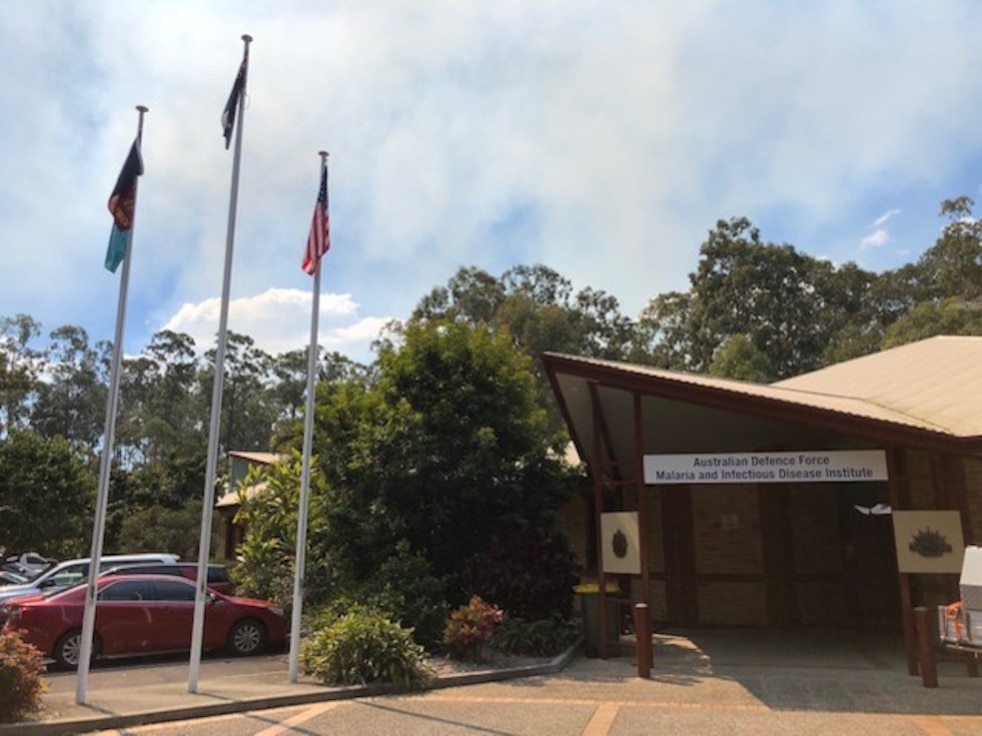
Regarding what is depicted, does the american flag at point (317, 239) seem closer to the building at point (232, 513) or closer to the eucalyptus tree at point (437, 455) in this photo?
the eucalyptus tree at point (437, 455)

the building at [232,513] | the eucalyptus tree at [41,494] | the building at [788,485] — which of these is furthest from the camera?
the building at [232,513]

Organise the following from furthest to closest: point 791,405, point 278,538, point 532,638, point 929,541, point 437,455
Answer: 1. point 278,538
2. point 437,455
3. point 532,638
4. point 791,405
5. point 929,541

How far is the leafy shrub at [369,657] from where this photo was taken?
9.61 m

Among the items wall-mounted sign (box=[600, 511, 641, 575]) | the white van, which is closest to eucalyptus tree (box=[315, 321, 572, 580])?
wall-mounted sign (box=[600, 511, 641, 575])

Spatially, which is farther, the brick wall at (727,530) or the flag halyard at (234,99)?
the brick wall at (727,530)

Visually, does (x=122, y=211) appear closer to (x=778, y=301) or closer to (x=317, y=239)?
(x=317, y=239)

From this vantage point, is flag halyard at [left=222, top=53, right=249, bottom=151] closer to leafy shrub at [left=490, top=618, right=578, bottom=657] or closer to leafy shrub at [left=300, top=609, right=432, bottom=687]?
leafy shrub at [left=300, top=609, right=432, bottom=687]

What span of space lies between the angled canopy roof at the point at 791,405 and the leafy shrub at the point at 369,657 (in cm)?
402

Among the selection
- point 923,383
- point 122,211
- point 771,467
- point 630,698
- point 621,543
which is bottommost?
point 630,698

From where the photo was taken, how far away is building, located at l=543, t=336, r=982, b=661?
10.3 metres

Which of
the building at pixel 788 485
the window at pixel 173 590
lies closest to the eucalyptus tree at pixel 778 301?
the building at pixel 788 485

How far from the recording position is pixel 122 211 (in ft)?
30.6

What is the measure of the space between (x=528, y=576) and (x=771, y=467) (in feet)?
14.2

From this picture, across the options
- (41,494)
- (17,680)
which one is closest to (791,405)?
(17,680)
